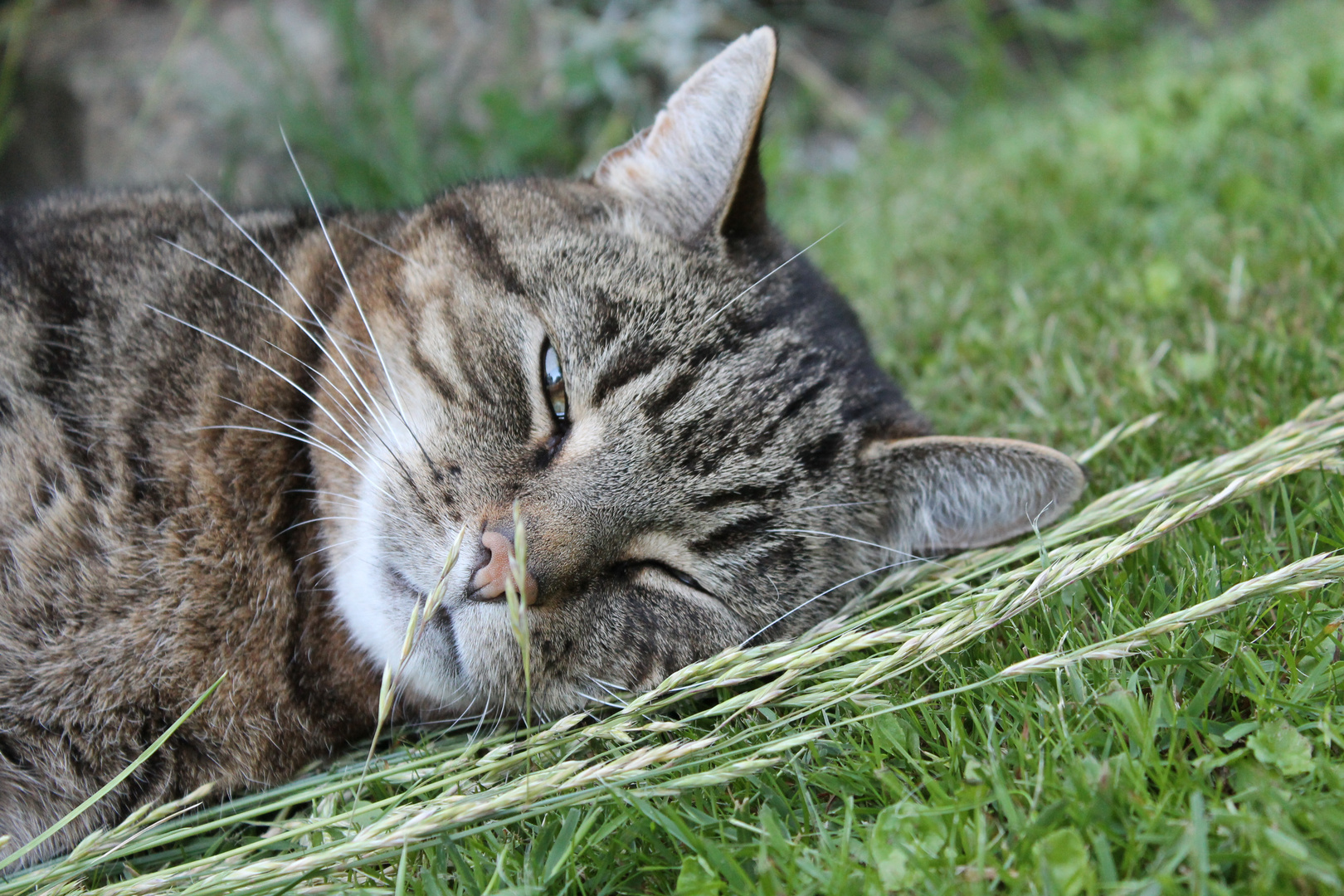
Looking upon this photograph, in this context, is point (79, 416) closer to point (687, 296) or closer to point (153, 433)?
point (153, 433)

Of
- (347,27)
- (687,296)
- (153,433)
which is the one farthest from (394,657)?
(347,27)

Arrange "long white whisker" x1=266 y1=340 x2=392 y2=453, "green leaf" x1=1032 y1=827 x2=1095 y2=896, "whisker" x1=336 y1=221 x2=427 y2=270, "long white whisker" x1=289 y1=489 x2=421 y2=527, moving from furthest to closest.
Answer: "whisker" x1=336 y1=221 x2=427 y2=270, "long white whisker" x1=266 y1=340 x2=392 y2=453, "long white whisker" x1=289 y1=489 x2=421 y2=527, "green leaf" x1=1032 y1=827 x2=1095 y2=896

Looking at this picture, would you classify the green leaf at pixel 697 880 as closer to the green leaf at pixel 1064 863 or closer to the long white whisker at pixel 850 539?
the green leaf at pixel 1064 863

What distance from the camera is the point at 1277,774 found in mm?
1426

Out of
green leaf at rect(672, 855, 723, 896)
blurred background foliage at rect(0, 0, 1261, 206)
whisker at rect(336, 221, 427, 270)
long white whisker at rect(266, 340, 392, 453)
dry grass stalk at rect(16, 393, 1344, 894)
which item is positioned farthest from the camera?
blurred background foliage at rect(0, 0, 1261, 206)

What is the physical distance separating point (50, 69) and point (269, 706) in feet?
16.7

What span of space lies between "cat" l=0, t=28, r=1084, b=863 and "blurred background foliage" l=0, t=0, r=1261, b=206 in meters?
2.64

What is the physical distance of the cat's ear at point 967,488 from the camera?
2.07 m

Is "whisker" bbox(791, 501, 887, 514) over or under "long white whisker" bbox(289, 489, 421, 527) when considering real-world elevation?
under

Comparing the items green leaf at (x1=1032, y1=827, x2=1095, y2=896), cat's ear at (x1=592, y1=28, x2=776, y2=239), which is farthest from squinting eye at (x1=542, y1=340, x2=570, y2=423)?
green leaf at (x1=1032, y1=827, x2=1095, y2=896)

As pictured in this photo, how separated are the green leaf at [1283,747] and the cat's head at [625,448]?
0.70m

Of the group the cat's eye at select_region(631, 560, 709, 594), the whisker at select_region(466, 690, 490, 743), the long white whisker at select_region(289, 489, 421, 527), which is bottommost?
the whisker at select_region(466, 690, 490, 743)

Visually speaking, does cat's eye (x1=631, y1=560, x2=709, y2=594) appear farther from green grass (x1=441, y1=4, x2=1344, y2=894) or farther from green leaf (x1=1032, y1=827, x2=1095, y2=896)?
green leaf (x1=1032, y1=827, x2=1095, y2=896)

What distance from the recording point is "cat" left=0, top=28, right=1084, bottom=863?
6.09 feet
